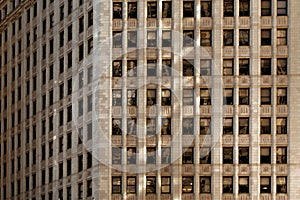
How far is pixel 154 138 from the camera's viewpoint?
360 ft

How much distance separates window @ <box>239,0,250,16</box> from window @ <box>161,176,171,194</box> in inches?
654

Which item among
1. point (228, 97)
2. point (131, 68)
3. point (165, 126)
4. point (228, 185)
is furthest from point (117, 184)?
point (228, 97)

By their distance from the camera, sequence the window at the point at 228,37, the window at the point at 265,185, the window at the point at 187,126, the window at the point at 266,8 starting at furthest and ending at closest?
the window at the point at 228,37
the window at the point at 187,126
the window at the point at 266,8
the window at the point at 265,185

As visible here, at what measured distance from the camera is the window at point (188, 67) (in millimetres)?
110312

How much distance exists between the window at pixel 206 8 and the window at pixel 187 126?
32.3 ft

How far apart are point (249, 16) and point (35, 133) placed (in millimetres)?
30935

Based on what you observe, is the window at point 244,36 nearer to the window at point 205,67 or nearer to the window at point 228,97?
the window at point 205,67

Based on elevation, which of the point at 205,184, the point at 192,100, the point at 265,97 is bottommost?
the point at 205,184

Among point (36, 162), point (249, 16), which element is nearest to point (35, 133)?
point (36, 162)

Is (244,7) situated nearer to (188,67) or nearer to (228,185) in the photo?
(188,67)

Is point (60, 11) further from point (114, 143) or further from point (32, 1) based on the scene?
point (114, 143)

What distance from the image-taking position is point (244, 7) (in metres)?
110

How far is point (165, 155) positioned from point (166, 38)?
10.9m

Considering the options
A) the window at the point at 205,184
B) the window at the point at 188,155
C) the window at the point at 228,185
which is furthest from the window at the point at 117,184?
the window at the point at 228,185
